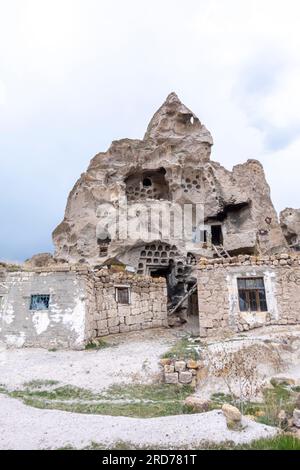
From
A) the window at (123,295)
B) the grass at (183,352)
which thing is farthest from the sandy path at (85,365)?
the window at (123,295)

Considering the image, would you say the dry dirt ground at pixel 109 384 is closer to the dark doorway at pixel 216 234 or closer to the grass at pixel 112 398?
the grass at pixel 112 398

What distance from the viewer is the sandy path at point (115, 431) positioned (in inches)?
195

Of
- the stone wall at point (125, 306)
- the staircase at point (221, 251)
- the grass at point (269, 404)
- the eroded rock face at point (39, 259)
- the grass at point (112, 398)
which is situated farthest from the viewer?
the eroded rock face at point (39, 259)

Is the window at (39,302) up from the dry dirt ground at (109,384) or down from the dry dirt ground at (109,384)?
up

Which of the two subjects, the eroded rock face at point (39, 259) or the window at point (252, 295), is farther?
the eroded rock face at point (39, 259)

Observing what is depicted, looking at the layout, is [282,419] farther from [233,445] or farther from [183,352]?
[183,352]

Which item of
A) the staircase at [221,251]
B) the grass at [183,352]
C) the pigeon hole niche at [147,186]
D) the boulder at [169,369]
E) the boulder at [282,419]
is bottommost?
the boulder at [282,419]

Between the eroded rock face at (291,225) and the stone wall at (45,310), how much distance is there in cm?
2313

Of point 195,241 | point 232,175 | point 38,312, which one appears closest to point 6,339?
point 38,312

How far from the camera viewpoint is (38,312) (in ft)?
40.9

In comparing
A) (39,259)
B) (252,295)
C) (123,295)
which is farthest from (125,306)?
(39,259)

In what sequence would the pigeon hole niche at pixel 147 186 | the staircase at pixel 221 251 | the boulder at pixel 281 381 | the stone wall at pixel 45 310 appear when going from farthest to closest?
1. the pigeon hole niche at pixel 147 186
2. the staircase at pixel 221 251
3. the stone wall at pixel 45 310
4. the boulder at pixel 281 381

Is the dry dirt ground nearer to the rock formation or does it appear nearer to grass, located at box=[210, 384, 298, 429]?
grass, located at box=[210, 384, 298, 429]

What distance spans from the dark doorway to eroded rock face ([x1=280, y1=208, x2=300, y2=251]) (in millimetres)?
8428
